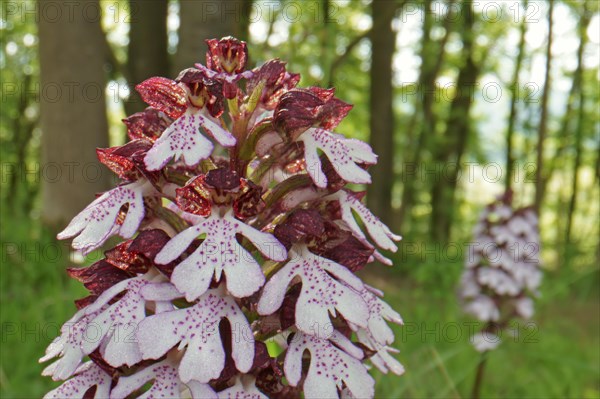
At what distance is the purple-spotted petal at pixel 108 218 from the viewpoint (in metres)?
1.28

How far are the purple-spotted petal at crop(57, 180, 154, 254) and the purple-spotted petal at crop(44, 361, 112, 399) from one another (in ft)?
0.82

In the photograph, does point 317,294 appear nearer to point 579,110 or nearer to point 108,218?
point 108,218

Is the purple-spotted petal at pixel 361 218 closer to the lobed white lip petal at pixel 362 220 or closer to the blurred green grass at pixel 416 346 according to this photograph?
the lobed white lip petal at pixel 362 220

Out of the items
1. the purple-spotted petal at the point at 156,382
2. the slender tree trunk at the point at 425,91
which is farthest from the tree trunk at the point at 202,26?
the slender tree trunk at the point at 425,91

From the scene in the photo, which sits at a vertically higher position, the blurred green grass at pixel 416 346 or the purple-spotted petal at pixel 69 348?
the purple-spotted petal at pixel 69 348

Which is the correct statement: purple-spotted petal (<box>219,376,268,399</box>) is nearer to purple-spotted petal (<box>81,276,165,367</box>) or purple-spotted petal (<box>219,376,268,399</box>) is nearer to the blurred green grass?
purple-spotted petal (<box>81,276,165,367</box>)

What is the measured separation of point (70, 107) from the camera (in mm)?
5887

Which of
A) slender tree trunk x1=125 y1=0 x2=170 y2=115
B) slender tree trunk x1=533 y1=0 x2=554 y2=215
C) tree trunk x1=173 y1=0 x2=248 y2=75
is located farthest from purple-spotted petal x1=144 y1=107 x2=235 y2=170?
slender tree trunk x1=533 y1=0 x2=554 y2=215

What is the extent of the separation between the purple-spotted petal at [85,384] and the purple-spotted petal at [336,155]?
590 millimetres

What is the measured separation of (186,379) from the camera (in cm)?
109

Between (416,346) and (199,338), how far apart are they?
4.16m

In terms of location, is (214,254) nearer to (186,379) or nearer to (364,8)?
(186,379)

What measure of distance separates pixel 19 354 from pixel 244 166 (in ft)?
8.94

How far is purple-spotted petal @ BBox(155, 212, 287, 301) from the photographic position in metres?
1.14
